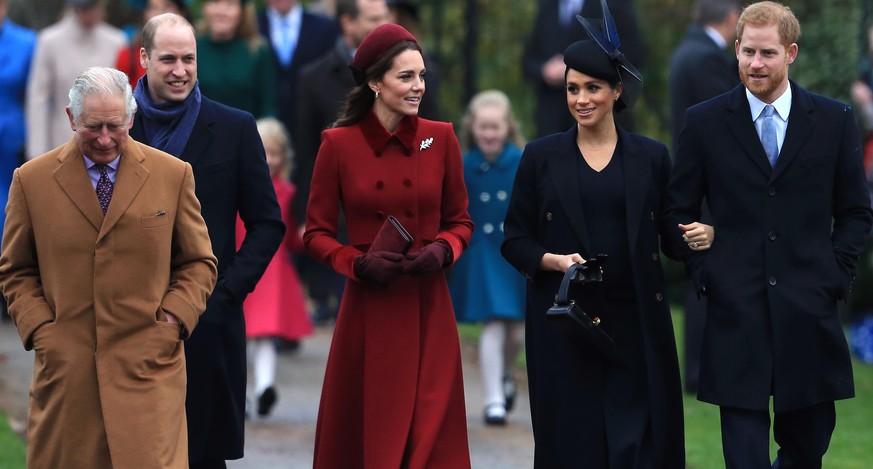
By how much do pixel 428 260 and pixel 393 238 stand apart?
6.7 inches

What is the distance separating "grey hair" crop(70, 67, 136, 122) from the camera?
6309 mm

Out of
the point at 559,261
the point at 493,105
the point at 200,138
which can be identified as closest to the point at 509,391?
the point at 493,105

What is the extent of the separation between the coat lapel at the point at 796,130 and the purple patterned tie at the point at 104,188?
267cm

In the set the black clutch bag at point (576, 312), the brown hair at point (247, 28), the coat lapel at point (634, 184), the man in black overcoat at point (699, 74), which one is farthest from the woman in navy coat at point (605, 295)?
the brown hair at point (247, 28)

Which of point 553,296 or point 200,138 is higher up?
point 200,138

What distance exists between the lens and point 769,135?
731 centimetres

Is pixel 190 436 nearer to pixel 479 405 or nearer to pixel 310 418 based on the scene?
pixel 310 418

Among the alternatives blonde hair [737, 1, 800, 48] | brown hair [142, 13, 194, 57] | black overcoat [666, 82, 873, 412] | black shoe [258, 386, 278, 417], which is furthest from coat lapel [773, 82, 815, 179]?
black shoe [258, 386, 278, 417]

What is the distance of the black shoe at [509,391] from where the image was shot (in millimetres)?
10391

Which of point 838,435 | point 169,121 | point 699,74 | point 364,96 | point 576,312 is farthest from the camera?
point 699,74

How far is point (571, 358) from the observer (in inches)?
290

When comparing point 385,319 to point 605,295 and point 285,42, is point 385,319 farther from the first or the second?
point 285,42

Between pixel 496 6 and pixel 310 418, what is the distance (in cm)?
891

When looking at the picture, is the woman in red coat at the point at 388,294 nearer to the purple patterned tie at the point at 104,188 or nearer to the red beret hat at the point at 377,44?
the red beret hat at the point at 377,44
